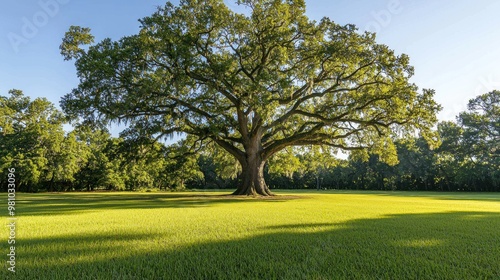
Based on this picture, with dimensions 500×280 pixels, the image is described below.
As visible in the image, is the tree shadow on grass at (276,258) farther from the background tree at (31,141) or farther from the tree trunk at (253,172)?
the background tree at (31,141)

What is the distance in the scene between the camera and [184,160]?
934 inches

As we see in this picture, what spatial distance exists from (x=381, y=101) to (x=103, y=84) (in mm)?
16434

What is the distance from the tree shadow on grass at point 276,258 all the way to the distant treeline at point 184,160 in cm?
1798

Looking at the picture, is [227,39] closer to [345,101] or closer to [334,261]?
[345,101]

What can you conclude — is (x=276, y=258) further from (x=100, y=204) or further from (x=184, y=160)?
(x=184, y=160)

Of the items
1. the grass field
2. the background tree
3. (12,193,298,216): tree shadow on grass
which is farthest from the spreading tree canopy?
the background tree

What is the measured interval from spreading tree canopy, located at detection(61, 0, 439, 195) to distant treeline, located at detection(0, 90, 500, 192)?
4853 millimetres

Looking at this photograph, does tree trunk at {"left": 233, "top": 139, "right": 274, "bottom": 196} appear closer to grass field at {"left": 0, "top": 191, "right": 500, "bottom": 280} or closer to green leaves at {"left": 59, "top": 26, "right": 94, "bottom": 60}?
green leaves at {"left": 59, "top": 26, "right": 94, "bottom": 60}

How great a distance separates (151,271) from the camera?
8.93 ft

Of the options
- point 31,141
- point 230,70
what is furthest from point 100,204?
point 31,141

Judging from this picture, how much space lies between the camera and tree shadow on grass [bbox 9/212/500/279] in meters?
2.68

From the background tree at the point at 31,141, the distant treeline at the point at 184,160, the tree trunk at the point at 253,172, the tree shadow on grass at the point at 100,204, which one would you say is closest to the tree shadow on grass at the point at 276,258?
the tree shadow on grass at the point at 100,204

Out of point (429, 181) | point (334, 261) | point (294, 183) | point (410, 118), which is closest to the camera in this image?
point (334, 261)

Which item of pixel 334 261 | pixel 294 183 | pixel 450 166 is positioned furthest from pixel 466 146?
pixel 334 261
